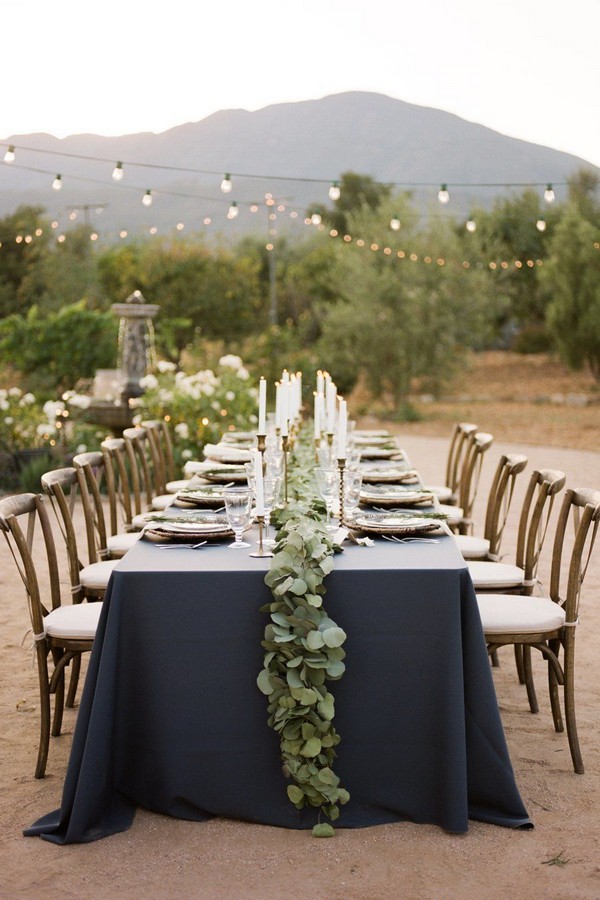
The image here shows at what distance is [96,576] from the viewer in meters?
3.81

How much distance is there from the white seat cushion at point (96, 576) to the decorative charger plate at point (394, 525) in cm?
100

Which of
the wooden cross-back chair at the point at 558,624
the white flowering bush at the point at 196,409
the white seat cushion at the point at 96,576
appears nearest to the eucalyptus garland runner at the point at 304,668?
the wooden cross-back chair at the point at 558,624

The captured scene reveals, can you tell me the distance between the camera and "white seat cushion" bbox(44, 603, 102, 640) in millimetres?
3162

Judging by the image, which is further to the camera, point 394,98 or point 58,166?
point 394,98

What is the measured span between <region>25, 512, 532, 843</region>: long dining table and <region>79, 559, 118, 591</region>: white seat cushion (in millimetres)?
955

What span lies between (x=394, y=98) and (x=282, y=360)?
56.4 meters

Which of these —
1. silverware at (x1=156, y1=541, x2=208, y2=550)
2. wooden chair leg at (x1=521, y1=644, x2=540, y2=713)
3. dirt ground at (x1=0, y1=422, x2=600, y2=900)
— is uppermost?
silverware at (x1=156, y1=541, x2=208, y2=550)

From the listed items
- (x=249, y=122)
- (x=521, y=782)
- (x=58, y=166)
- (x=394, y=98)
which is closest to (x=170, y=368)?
(x=521, y=782)

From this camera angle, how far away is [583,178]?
25406 millimetres

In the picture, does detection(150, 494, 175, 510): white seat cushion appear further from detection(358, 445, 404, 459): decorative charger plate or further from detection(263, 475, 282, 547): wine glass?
detection(263, 475, 282, 547): wine glass

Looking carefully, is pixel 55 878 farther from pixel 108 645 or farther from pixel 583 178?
pixel 583 178

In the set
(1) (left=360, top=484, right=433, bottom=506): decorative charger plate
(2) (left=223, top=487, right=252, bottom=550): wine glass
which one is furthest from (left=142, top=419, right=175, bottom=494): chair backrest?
(2) (left=223, top=487, right=252, bottom=550): wine glass

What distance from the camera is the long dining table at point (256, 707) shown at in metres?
2.74

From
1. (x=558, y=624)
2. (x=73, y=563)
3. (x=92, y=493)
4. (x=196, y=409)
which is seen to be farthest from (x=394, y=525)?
(x=196, y=409)
